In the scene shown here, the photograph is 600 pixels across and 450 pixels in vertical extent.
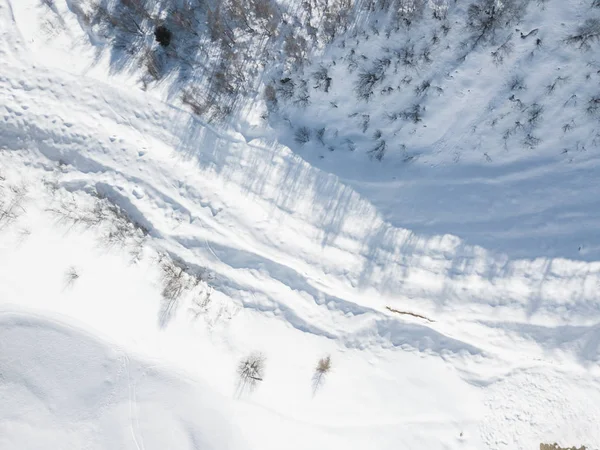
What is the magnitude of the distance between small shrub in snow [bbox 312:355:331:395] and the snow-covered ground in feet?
0.34

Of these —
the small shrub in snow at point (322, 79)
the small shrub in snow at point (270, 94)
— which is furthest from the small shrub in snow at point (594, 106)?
the small shrub in snow at point (270, 94)

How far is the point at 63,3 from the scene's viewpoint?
9055mm

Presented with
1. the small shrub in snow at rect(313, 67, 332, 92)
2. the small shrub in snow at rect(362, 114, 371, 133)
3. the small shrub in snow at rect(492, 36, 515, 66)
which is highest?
the small shrub in snow at rect(492, 36, 515, 66)

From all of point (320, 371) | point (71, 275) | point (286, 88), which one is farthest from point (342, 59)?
point (71, 275)

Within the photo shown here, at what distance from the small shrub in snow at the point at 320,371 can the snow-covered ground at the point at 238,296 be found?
10cm

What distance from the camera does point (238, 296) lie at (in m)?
8.34

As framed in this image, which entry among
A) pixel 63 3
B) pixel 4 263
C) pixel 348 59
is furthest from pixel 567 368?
pixel 63 3

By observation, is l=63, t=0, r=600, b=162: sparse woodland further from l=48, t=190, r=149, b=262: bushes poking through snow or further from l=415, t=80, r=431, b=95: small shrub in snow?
l=48, t=190, r=149, b=262: bushes poking through snow

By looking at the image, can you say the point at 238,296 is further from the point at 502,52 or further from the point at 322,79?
the point at 502,52

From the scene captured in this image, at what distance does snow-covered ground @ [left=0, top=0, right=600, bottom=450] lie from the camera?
7715 mm

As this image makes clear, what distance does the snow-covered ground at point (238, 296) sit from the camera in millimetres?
7715

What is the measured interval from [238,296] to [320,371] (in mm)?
2239

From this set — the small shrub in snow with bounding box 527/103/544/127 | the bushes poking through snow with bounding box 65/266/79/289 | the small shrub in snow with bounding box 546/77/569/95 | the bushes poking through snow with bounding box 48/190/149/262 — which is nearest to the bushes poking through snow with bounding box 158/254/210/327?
the bushes poking through snow with bounding box 48/190/149/262

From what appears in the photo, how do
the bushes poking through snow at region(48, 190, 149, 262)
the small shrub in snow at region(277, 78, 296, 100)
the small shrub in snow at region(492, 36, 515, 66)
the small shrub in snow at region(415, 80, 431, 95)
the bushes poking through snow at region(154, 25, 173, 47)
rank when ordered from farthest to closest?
the bushes poking through snow at region(154, 25, 173, 47) → the bushes poking through snow at region(48, 190, 149, 262) → the small shrub in snow at region(277, 78, 296, 100) → the small shrub in snow at region(415, 80, 431, 95) → the small shrub in snow at region(492, 36, 515, 66)
